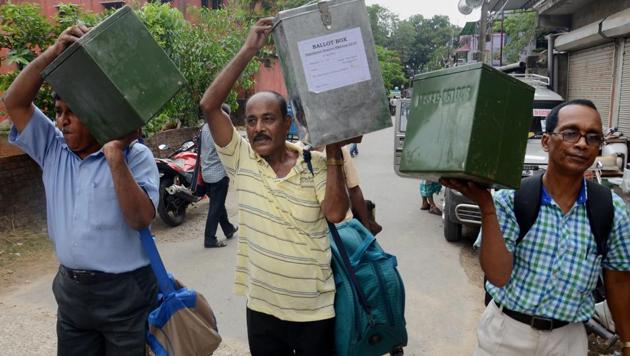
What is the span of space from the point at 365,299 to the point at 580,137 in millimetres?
1111

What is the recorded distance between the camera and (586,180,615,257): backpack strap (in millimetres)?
1971

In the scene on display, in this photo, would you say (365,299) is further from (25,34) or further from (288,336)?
(25,34)

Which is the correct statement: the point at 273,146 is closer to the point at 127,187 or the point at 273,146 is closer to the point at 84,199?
the point at 127,187

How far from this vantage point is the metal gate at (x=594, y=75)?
10.4 m

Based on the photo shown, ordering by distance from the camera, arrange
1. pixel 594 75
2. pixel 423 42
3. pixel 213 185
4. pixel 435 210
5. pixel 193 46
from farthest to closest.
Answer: pixel 423 42
pixel 594 75
pixel 193 46
pixel 435 210
pixel 213 185

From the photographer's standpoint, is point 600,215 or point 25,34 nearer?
point 600,215

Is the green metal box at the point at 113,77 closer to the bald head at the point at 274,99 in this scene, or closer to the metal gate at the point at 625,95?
the bald head at the point at 274,99

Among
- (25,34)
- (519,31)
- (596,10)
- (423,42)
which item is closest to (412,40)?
(423,42)

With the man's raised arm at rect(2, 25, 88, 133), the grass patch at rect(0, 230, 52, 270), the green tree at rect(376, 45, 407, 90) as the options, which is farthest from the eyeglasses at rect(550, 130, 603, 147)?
the green tree at rect(376, 45, 407, 90)

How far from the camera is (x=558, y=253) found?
6.49 feet

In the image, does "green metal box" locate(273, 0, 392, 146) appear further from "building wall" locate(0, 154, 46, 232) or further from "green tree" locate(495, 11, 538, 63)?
"green tree" locate(495, 11, 538, 63)

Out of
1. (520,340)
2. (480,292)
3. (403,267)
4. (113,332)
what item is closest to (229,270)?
(403,267)

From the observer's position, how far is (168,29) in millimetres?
9438

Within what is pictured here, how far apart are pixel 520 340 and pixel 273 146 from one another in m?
1.28
